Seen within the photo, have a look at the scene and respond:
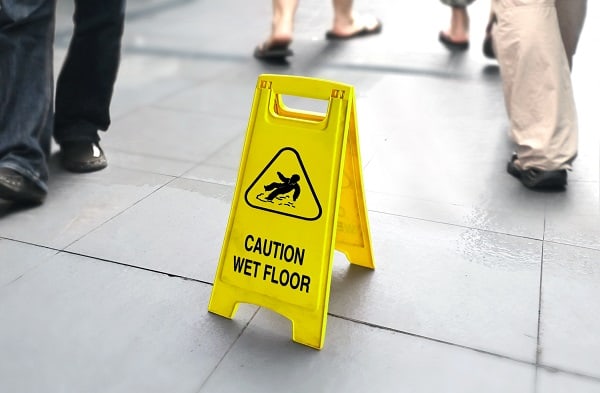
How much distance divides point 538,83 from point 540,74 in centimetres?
3

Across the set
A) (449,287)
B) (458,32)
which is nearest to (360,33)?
(458,32)

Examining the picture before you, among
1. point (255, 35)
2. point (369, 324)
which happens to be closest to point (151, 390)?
point (369, 324)

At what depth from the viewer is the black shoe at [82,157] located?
2615mm

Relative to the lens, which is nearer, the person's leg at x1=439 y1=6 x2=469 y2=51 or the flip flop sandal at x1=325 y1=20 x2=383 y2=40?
the person's leg at x1=439 y1=6 x2=469 y2=51

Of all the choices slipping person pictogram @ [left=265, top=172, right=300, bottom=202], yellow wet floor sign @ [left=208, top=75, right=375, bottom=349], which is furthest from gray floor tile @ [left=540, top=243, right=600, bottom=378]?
slipping person pictogram @ [left=265, top=172, right=300, bottom=202]

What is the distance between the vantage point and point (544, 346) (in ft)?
5.22

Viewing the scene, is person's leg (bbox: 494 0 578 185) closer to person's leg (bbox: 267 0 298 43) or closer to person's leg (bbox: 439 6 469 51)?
person's leg (bbox: 267 0 298 43)

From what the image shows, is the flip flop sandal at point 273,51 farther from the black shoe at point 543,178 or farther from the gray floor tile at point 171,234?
the black shoe at point 543,178

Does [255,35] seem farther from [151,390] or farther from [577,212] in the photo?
[151,390]

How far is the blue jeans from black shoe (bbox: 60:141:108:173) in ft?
0.10

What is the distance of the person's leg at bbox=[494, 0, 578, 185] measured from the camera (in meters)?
2.36

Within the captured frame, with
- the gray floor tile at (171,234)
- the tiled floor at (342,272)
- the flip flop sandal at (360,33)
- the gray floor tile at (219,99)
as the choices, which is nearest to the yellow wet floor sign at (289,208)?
the tiled floor at (342,272)

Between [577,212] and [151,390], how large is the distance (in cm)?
161

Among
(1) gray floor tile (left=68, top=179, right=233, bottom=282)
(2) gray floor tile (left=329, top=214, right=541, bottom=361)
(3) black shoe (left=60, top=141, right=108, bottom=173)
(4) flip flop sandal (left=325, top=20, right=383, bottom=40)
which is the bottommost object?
(4) flip flop sandal (left=325, top=20, right=383, bottom=40)
